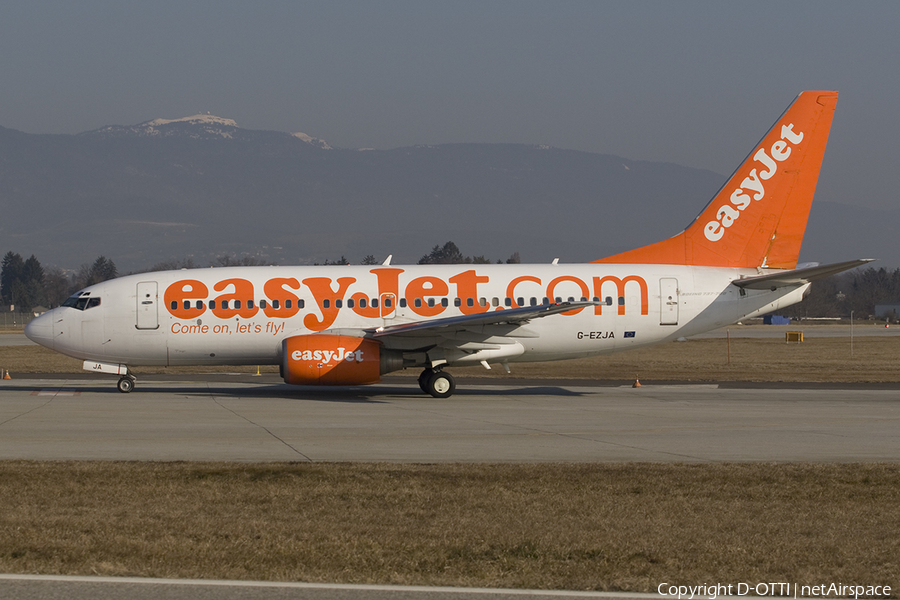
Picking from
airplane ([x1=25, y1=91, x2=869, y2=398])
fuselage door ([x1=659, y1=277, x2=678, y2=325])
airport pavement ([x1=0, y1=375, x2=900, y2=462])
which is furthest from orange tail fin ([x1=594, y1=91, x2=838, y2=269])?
airport pavement ([x1=0, y1=375, x2=900, y2=462])

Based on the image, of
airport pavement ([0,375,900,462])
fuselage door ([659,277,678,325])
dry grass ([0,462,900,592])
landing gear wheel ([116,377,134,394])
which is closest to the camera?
dry grass ([0,462,900,592])

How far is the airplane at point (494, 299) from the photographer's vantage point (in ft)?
87.5

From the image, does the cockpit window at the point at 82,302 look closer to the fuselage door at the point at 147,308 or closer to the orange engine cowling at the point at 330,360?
the fuselage door at the point at 147,308

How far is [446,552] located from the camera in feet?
28.6

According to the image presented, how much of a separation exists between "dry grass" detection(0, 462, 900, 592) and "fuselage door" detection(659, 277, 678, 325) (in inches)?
513

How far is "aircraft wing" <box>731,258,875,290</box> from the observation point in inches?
978

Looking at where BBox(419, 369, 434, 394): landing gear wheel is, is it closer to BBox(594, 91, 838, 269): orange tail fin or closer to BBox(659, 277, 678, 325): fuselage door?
BBox(659, 277, 678, 325): fuselage door

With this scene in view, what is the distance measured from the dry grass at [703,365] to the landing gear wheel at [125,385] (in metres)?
9.94

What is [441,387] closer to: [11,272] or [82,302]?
[82,302]

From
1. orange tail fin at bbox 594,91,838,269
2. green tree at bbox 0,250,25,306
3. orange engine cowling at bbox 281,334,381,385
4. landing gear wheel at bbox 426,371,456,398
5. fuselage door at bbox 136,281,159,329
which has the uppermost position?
green tree at bbox 0,250,25,306

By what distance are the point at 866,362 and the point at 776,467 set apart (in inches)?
1311

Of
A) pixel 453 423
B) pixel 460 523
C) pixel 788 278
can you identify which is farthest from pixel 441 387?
pixel 460 523

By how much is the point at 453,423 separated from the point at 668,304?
9.56m

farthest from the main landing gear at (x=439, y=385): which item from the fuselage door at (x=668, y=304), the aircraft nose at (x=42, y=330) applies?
the aircraft nose at (x=42, y=330)
